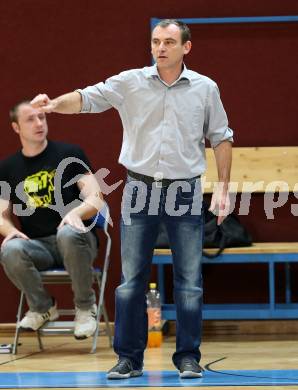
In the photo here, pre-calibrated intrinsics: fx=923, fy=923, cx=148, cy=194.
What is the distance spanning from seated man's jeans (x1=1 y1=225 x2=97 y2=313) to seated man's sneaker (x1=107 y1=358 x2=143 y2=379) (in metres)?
1.19

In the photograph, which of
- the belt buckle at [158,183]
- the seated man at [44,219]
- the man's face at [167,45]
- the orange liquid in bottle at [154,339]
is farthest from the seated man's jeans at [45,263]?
the man's face at [167,45]

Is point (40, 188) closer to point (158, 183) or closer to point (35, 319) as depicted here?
point (35, 319)

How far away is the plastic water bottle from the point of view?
552 cm

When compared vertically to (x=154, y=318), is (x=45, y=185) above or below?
above

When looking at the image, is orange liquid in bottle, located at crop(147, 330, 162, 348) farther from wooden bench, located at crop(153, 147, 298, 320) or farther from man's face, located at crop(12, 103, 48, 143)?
man's face, located at crop(12, 103, 48, 143)

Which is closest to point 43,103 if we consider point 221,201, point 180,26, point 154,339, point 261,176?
point 180,26

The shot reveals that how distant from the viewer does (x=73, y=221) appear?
5141mm

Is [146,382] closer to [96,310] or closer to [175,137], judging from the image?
[175,137]

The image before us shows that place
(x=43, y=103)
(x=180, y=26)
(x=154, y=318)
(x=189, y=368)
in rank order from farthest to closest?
(x=154, y=318)
(x=180, y=26)
(x=189, y=368)
(x=43, y=103)

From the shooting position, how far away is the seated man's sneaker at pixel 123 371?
3887 millimetres

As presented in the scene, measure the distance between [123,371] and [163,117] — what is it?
3.59ft

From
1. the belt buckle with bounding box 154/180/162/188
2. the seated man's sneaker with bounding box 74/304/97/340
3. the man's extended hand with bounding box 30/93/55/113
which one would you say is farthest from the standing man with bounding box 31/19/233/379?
the seated man's sneaker with bounding box 74/304/97/340

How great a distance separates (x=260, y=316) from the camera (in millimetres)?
5711

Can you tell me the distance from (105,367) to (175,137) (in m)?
1.24
